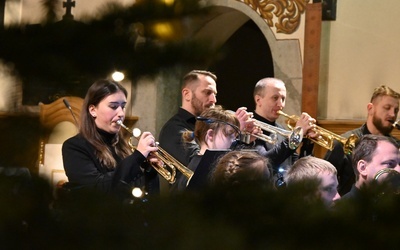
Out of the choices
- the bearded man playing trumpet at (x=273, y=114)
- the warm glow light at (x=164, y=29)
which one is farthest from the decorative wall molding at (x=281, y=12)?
the warm glow light at (x=164, y=29)

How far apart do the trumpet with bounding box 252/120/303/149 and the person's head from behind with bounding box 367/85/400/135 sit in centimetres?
61

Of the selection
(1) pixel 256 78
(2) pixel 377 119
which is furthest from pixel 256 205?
(1) pixel 256 78

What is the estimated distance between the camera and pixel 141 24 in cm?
70

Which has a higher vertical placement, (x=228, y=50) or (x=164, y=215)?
(x=228, y=50)

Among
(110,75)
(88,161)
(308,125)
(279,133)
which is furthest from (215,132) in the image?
(110,75)

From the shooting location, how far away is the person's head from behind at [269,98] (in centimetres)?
514

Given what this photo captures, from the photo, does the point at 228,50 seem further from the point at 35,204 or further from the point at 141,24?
the point at 35,204

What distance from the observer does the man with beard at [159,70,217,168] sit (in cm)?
426

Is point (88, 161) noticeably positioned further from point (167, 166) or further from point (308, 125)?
point (308, 125)

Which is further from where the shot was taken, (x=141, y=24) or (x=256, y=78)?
(x=256, y=78)

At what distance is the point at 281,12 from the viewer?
711cm

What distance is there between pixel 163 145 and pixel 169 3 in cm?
370

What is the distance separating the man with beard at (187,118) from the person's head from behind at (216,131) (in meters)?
0.21

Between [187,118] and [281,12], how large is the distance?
281 centimetres
